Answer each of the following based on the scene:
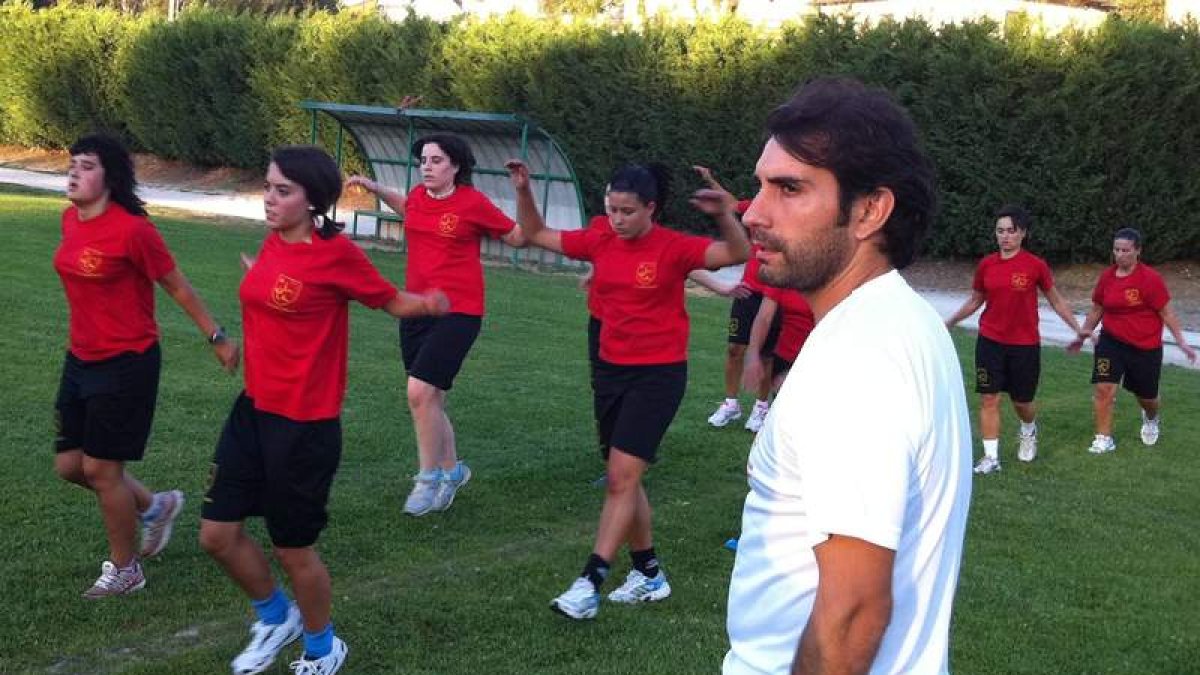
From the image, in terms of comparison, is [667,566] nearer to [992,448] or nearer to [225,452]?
[225,452]

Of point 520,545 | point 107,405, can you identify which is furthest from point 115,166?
point 520,545

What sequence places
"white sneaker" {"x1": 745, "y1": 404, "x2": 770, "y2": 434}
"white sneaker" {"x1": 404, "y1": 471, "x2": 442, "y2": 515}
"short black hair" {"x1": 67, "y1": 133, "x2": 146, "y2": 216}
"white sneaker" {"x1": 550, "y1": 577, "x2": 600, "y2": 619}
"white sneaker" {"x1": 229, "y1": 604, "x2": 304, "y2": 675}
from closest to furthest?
"white sneaker" {"x1": 229, "y1": 604, "x2": 304, "y2": 675}, "white sneaker" {"x1": 550, "y1": 577, "x2": 600, "y2": 619}, "short black hair" {"x1": 67, "y1": 133, "x2": 146, "y2": 216}, "white sneaker" {"x1": 404, "y1": 471, "x2": 442, "y2": 515}, "white sneaker" {"x1": 745, "y1": 404, "x2": 770, "y2": 434}

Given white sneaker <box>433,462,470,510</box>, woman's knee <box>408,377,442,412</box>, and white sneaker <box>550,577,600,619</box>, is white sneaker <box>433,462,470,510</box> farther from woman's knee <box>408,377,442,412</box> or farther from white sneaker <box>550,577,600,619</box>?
white sneaker <box>550,577,600,619</box>

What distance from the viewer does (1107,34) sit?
65.5 feet

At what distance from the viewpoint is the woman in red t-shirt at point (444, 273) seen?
7.68 meters

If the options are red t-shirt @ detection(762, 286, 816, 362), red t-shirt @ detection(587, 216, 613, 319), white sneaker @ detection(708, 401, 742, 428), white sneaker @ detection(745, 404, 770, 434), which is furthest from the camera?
white sneaker @ detection(708, 401, 742, 428)

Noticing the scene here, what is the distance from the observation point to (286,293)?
503cm

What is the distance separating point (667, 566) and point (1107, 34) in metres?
16.2

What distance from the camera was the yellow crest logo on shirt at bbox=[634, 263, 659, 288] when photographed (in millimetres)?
6461

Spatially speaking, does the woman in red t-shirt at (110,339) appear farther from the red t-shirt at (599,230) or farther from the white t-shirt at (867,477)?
the white t-shirt at (867,477)

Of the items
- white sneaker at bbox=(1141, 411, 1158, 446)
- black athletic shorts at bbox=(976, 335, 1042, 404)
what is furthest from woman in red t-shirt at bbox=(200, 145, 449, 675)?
white sneaker at bbox=(1141, 411, 1158, 446)

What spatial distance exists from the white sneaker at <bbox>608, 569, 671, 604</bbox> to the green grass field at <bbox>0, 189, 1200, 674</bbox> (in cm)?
10

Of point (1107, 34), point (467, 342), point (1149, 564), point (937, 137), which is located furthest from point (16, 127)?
point (1149, 564)

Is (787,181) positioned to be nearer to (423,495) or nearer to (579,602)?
(579,602)
